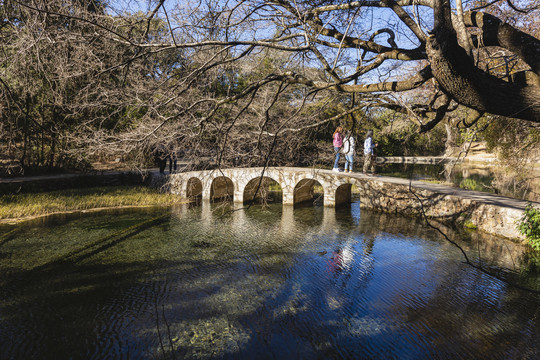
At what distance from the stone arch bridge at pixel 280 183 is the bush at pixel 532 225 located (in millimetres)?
5306

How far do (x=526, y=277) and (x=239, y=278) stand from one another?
5.08 metres

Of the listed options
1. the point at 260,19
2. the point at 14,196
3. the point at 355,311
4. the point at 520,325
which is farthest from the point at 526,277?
the point at 14,196

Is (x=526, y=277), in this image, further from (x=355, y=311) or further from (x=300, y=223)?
(x=300, y=223)

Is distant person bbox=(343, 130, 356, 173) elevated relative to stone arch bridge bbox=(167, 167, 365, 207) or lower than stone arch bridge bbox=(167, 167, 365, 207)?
elevated

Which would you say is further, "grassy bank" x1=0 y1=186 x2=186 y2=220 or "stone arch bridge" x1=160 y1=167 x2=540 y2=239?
"grassy bank" x1=0 y1=186 x2=186 y2=220

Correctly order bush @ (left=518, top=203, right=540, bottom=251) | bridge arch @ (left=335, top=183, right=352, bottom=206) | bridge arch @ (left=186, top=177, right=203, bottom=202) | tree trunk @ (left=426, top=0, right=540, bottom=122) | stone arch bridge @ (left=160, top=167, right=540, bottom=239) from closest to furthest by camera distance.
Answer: tree trunk @ (left=426, top=0, right=540, bottom=122)
bush @ (left=518, top=203, right=540, bottom=251)
stone arch bridge @ (left=160, top=167, right=540, bottom=239)
bridge arch @ (left=335, top=183, right=352, bottom=206)
bridge arch @ (left=186, top=177, right=203, bottom=202)

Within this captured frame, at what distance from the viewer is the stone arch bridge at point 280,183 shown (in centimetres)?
1243

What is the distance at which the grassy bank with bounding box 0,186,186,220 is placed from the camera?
10.6m

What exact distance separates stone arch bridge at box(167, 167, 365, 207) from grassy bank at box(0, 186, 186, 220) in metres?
1.03

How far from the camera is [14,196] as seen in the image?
1143 cm

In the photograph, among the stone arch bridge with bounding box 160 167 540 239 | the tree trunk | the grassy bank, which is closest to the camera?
the tree trunk

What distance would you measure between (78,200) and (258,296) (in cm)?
951

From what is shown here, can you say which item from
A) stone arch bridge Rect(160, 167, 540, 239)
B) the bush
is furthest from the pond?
stone arch bridge Rect(160, 167, 540, 239)

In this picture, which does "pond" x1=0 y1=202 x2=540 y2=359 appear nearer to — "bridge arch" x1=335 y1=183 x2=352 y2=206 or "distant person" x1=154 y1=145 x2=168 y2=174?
"distant person" x1=154 y1=145 x2=168 y2=174
